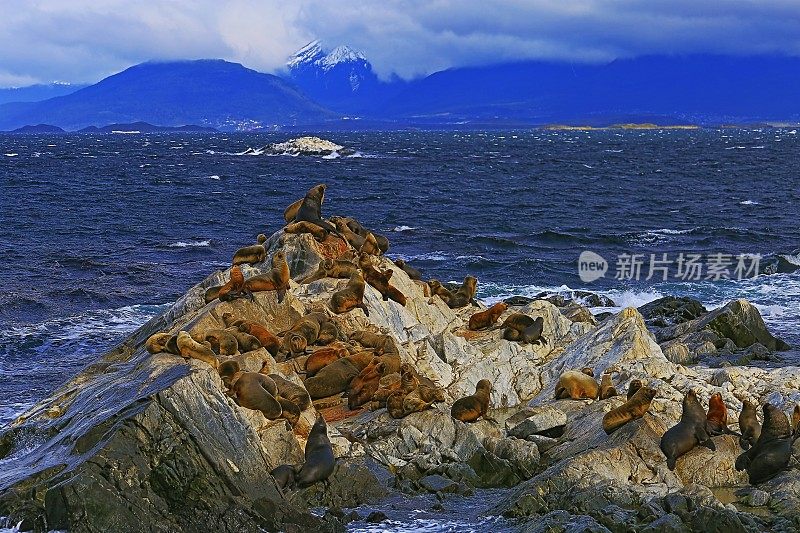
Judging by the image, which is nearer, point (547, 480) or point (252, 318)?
point (547, 480)

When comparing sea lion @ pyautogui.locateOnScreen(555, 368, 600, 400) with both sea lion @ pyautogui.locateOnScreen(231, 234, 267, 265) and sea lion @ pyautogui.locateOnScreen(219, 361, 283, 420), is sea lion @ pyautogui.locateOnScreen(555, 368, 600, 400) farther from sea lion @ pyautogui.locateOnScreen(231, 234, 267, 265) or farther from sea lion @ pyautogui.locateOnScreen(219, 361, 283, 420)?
sea lion @ pyautogui.locateOnScreen(231, 234, 267, 265)

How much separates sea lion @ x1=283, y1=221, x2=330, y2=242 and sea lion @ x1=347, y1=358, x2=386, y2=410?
4982 mm

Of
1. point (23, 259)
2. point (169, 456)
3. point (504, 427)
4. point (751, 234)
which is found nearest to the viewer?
point (169, 456)

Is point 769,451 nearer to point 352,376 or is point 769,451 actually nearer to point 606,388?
point 606,388

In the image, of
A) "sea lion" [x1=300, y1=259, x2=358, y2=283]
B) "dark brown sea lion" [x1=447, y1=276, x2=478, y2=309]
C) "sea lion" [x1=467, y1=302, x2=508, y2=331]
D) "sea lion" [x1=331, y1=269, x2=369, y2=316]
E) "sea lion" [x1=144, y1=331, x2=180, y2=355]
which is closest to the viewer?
"sea lion" [x1=144, y1=331, x2=180, y2=355]

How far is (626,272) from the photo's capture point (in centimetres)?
3334

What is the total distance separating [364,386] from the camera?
548 inches

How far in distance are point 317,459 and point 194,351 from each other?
2.63m

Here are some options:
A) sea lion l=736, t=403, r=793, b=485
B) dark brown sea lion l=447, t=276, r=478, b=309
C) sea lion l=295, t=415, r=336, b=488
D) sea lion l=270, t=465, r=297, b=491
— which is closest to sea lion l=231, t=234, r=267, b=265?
dark brown sea lion l=447, t=276, r=478, b=309

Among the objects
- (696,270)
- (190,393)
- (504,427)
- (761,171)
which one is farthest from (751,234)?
(761,171)

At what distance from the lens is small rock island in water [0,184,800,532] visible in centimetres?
1062

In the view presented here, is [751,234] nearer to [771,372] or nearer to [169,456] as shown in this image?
[771,372]

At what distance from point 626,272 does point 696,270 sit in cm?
233

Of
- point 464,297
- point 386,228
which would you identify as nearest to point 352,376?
point 464,297
